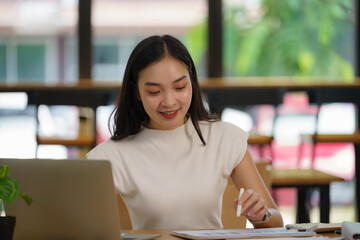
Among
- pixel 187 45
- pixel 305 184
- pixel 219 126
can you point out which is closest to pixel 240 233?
pixel 219 126

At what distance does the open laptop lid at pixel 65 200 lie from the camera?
1.30 m

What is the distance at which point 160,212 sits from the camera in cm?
189

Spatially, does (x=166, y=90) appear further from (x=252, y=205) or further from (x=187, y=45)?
(x=187, y=45)

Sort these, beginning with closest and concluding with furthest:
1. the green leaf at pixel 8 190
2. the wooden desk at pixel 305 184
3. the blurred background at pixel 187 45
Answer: the green leaf at pixel 8 190
the wooden desk at pixel 305 184
the blurred background at pixel 187 45

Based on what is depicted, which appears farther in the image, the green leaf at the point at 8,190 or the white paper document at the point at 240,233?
the white paper document at the point at 240,233

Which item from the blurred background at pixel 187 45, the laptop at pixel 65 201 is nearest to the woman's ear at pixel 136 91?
the laptop at pixel 65 201

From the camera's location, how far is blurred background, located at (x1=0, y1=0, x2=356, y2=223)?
5512 mm

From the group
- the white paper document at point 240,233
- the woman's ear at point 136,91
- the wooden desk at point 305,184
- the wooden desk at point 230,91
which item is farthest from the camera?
the wooden desk at point 230,91

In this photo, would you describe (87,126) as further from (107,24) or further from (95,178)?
(95,178)

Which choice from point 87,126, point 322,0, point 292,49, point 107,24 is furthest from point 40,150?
point 322,0

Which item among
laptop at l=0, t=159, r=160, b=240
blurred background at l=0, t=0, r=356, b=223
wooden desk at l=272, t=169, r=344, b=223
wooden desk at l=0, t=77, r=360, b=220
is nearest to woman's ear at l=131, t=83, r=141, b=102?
laptop at l=0, t=159, r=160, b=240

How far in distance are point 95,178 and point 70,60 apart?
15.4ft

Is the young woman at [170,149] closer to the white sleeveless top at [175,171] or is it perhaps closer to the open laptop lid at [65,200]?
the white sleeveless top at [175,171]

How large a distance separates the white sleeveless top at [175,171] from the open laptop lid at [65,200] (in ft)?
1.85
